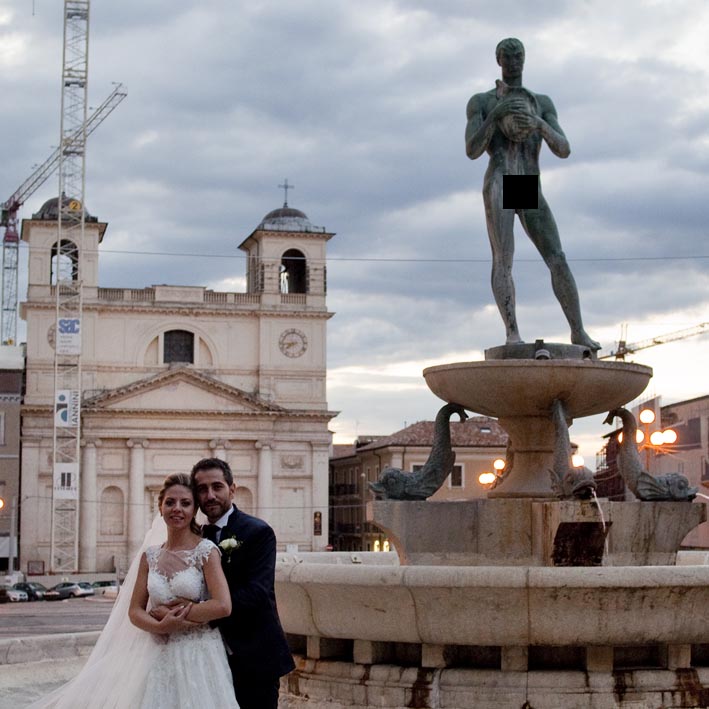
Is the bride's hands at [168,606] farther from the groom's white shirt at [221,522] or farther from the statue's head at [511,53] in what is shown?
the statue's head at [511,53]

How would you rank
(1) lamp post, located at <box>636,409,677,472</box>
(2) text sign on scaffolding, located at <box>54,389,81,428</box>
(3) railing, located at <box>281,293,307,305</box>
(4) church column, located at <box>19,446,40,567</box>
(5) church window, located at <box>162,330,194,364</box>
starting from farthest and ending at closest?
(3) railing, located at <box>281,293,307,305</box>
(5) church window, located at <box>162,330,194,364</box>
(4) church column, located at <box>19,446,40,567</box>
(2) text sign on scaffolding, located at <box>54,389,81,428</box>
(1) lamp post, located at <box>636,409,677,472</box>

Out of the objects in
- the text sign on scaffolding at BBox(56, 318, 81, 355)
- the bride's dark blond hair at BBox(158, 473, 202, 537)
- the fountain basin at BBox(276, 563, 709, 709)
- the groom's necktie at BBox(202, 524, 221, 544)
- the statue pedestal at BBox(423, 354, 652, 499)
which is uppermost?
the text sign on scaffolding at BBox(56, 318, 81, 355)

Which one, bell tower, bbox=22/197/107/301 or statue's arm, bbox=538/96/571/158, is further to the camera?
bell tower, bbox=22/197/107/301

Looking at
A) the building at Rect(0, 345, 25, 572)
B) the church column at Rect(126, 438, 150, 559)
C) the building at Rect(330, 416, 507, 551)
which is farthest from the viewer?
the building at Rect(330, 416, 507, 551)

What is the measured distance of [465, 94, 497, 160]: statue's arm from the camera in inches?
399

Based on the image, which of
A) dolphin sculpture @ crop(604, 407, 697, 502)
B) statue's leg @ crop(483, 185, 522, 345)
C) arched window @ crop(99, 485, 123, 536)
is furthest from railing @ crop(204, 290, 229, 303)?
dolphin sculpture @ crop(604, 407, 697, 502)

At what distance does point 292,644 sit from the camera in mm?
8055

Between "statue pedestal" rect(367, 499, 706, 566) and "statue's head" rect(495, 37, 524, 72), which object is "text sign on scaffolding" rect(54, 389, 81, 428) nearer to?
"statue's head" rect(495, 37, 524, 72)

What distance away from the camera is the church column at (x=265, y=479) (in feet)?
224

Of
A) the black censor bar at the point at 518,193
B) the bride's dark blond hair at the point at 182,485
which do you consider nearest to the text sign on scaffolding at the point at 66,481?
the black censor bar at the point at 518,193

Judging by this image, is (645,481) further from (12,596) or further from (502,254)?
(12,596)

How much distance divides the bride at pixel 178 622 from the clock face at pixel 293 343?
64537 mm

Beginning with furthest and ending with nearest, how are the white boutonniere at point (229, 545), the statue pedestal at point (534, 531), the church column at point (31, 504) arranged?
the church column at point (31, 504) → the statue pedestal at point (534, 531) → the white boutonniere at point (229, 545)

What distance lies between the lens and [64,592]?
48.2 m
